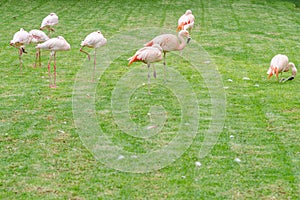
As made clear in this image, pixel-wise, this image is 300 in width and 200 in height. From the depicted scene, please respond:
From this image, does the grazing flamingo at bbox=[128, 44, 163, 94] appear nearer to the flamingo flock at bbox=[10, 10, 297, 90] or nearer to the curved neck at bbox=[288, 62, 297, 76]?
the flamingo flock at bbox=[10, 10, 297, 90]

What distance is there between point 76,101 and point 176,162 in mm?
2706

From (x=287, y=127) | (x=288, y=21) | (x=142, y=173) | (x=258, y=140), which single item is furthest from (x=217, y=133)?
(x=288, y=21)

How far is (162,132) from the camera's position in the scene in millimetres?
6344

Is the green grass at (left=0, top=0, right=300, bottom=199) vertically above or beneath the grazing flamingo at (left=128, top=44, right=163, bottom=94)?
beneath

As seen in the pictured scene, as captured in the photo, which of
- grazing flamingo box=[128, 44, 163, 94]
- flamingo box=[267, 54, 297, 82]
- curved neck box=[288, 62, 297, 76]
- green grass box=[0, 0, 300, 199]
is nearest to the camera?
green grass box=[0, 0, 300, 199]

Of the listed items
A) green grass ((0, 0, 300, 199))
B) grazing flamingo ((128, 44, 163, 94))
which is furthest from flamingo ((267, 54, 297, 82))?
grazing flamingo ((128, 44, 163, 94))

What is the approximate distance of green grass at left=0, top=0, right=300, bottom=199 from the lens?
4.83m

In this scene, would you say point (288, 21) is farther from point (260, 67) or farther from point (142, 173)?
point (142, 173)

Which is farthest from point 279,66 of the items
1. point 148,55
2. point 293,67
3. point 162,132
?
point 162,132

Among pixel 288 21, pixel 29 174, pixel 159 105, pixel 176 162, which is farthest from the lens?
pixel 288 21

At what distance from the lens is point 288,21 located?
16656 mm

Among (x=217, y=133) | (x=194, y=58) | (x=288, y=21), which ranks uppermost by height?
(x=217, y=133)

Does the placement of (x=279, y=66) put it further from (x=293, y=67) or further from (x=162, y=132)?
(x=162, y=132)

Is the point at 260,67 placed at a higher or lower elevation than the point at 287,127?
lower
